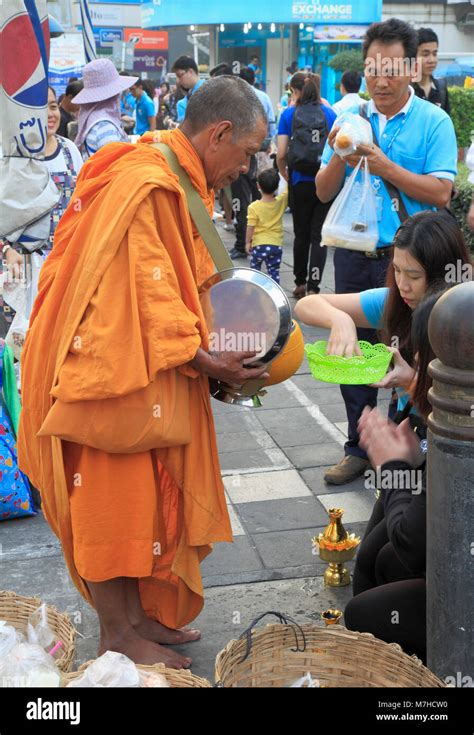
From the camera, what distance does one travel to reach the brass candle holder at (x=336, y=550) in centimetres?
338

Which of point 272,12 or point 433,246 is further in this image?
point 272,12

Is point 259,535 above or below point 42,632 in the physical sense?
below

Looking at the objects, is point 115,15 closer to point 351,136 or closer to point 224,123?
point 351,136

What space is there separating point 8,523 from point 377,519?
184 centimetres

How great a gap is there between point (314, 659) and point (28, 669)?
2.28 ft

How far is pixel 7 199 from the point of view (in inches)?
162

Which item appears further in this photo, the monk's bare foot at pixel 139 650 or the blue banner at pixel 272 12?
the blue banner at pixel 272 12

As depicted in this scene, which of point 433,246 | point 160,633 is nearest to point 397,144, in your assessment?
point 433,246

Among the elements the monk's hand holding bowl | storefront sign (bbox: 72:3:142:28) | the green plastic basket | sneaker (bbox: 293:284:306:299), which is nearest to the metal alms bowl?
the monk's hand holding bowl

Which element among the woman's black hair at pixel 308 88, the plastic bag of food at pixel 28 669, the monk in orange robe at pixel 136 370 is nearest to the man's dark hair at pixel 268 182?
the woman's black hair at pixel 308 88

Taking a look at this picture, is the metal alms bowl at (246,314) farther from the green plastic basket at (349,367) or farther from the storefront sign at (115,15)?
the storefront sign at (115,15)

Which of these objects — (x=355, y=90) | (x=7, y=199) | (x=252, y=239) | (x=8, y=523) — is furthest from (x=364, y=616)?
(x=355, y=90)

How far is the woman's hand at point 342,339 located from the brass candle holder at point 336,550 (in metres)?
0.84

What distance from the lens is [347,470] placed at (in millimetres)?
4316
